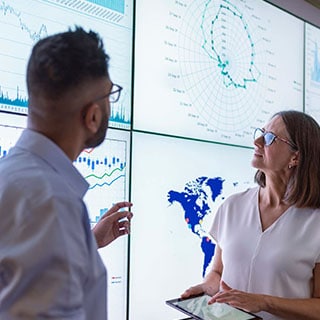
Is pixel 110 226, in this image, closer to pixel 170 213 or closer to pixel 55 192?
pixel 55 192

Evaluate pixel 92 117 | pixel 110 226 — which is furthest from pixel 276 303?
pixel 92 117

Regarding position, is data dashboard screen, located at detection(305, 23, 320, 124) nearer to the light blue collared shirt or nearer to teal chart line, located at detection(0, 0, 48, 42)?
teal chart line, located at detection(0, 0, 48, 42)

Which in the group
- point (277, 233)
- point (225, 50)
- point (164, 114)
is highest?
point (225, 50)

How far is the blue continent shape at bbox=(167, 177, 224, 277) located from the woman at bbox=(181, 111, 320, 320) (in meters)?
0.34

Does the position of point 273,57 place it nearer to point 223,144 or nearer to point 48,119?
point 223,144

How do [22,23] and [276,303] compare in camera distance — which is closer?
[276,303]

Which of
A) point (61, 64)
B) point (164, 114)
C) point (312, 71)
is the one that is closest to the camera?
point (61, 64)

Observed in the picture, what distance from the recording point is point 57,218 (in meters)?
0.68

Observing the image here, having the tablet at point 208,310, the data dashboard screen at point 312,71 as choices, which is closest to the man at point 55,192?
the tablet at point 208,310

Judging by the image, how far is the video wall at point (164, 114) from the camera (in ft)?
5.08

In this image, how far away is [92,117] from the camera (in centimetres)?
82

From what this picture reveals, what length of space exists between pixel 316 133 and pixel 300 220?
1.08 ft

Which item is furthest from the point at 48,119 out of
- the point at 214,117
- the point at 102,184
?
the point at 214,117

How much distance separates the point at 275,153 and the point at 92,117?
0.88 meters
